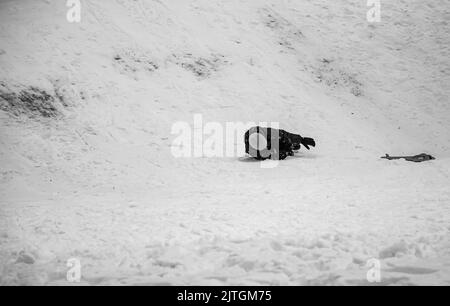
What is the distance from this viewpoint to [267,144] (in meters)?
13.7

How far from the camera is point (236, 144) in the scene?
14789mm

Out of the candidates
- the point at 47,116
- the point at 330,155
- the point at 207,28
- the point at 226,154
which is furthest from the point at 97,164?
the point at 207,28

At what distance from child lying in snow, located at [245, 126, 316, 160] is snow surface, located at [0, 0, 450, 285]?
50 centimetres

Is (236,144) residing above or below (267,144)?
above

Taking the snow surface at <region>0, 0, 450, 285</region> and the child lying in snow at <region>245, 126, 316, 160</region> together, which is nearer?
the snow surface at <region>0, 0, 450, 285</region>

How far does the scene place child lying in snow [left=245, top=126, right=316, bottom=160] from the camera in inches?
537

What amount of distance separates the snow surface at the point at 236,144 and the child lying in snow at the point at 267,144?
0.50 metres

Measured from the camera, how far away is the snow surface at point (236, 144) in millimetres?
5031

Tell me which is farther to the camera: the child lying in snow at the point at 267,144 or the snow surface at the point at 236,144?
the child lying in snow at the point at 267,144

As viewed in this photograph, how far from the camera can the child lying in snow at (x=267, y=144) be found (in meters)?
13.6

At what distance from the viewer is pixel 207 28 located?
21.0 metres

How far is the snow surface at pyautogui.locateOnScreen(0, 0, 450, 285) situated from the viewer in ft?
16.5

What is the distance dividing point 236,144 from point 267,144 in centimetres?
164

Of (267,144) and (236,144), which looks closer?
(267,144)
